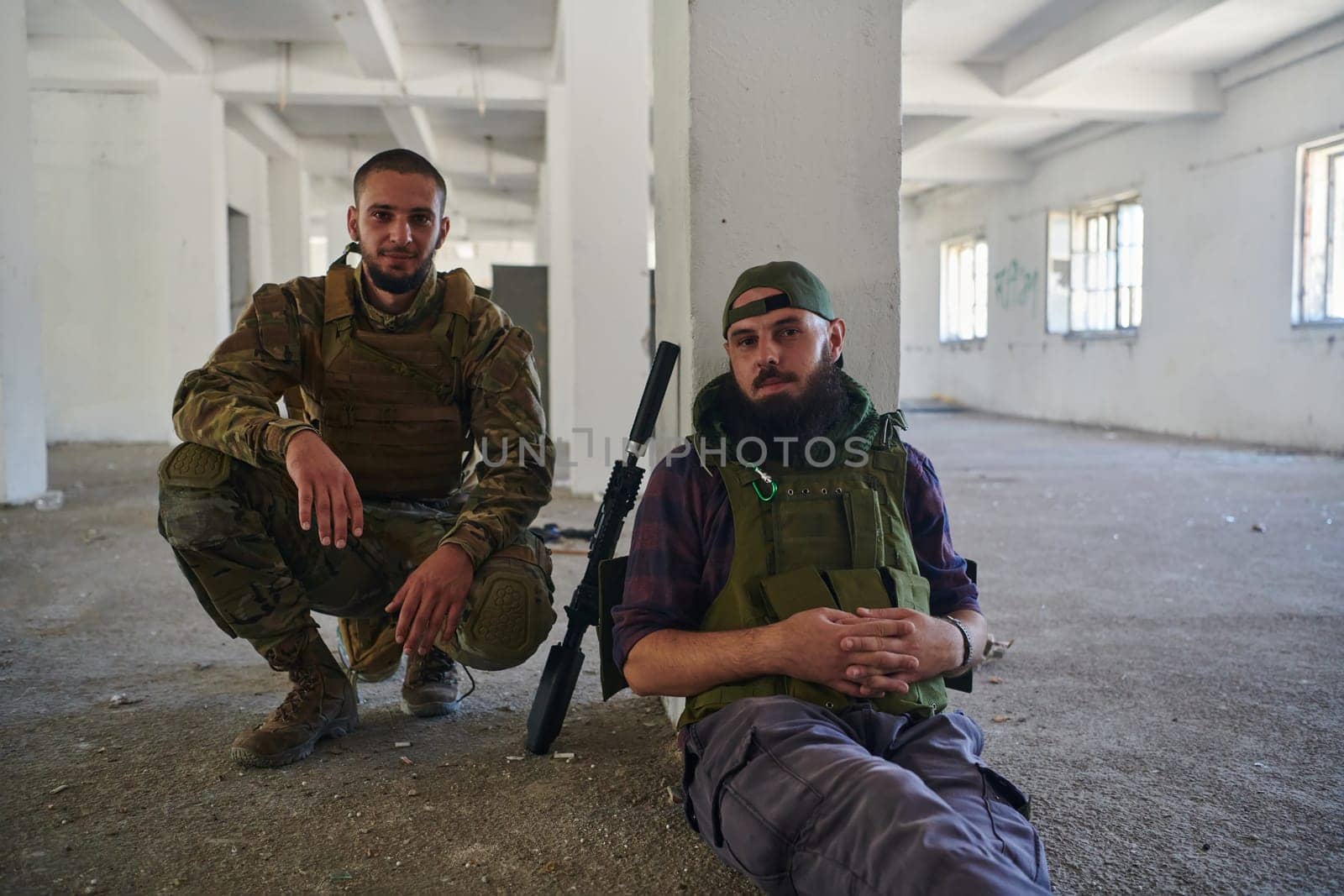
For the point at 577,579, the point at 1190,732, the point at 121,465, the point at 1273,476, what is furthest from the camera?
the point at 121,465

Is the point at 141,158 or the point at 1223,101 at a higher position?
the point at 1223,101

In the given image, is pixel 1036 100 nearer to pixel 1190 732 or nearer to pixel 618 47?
pixel 618 47

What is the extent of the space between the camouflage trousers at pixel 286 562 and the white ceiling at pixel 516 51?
553cm

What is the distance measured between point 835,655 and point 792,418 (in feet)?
1.37

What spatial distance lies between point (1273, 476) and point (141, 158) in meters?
9.77

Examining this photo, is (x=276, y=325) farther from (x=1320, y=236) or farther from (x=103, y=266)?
(x=1320, y=236)

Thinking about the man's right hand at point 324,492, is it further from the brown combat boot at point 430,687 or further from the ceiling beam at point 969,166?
the ceiling beam at point 969,166

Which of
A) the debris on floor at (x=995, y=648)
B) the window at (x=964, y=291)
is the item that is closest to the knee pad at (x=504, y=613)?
the debris on floor at (x=995, y=648)

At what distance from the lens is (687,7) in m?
1.95

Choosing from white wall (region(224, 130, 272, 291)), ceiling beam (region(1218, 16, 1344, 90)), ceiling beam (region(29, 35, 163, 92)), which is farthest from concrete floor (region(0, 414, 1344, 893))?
white wall (region(224, 130, 272, 291))

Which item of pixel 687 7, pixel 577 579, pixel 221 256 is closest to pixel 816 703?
pixel 687 7

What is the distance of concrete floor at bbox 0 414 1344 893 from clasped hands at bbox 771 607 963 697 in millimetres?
388

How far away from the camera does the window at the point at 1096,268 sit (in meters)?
11.1

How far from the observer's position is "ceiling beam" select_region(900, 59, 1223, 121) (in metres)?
9.27
